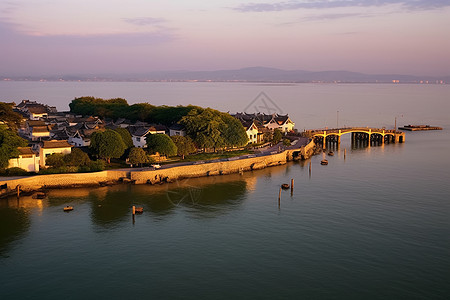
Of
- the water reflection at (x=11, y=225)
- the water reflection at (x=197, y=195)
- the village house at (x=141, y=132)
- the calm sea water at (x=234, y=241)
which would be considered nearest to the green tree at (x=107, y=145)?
the calm sea water at (x=234, y=241)

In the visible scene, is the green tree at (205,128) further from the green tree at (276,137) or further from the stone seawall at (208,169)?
the green tree at (276,137)

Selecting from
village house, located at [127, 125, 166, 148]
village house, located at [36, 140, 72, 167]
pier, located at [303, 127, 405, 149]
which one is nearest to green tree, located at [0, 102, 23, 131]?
village house, located at [36, 140, 72, 167]

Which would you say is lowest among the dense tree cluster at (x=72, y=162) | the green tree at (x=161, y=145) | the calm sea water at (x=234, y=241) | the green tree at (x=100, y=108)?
Result: the calm sea water at (x=234, y=241)

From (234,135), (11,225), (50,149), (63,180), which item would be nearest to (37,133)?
(50,149)

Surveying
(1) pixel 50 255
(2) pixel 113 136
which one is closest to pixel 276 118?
(2) pixel 113 136

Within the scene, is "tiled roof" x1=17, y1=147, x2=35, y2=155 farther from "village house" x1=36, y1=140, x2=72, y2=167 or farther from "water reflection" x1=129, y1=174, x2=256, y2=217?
"water reflection" x1=129, y1=174, x2=256, y2=217

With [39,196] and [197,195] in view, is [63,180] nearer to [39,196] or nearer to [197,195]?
[39,196]

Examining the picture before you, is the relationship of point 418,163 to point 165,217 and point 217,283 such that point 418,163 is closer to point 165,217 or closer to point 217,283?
point 165,217
